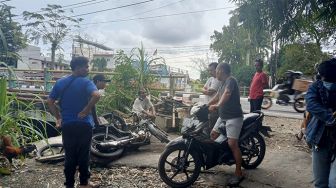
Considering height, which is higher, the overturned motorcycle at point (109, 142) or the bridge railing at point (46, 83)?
the bridge railing at point (46, 83)

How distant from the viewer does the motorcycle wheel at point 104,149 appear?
6.23 m

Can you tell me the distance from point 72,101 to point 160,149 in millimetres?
3227

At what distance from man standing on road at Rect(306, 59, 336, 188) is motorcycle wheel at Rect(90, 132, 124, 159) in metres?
3.97

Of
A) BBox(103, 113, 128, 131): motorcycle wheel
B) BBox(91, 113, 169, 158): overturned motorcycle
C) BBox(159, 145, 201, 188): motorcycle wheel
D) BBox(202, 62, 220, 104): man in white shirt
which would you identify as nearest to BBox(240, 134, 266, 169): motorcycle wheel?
BBox(159, 145, 201, 188): motorcycle wheel

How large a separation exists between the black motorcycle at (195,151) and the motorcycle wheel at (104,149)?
4.44ft

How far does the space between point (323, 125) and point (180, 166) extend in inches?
93.8

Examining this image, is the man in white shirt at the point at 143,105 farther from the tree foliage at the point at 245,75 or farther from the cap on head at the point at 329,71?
the tree foliage at the point at 245,75

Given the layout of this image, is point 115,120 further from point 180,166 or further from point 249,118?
point 249,118

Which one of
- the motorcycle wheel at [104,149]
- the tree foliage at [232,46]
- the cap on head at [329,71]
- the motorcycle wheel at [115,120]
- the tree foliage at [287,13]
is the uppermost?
the tree foliage at [232,46]

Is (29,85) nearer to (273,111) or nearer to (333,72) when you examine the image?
(273,111)

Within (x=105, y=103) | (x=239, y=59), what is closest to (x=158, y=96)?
(x=105, y=103)

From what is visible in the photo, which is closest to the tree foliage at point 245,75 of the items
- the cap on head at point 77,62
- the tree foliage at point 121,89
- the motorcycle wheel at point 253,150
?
the tree foliage at point 121,89

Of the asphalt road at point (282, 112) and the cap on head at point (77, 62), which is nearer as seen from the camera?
the cap on head at point (77, 62)

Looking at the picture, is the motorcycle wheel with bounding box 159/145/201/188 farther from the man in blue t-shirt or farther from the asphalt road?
the asphalt road
